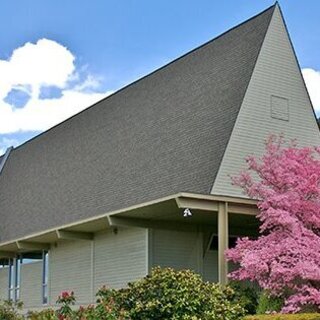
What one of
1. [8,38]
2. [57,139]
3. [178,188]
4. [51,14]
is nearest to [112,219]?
[178,188]

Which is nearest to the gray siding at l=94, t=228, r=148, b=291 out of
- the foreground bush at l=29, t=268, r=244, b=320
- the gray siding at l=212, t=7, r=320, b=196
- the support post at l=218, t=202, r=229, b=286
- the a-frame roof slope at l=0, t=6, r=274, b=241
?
the a-frame roof slope at l=0, t=6, r=274, b=241

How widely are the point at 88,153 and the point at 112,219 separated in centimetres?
710

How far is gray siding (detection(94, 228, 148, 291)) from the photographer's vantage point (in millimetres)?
19516

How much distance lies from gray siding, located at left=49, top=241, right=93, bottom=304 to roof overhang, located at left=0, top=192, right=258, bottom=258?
52cm

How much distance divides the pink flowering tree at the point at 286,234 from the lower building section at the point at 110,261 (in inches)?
143

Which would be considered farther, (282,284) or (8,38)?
(8,38)

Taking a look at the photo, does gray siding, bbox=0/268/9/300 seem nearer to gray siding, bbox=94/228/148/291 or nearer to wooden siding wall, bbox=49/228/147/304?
wooden siding wall, bbox=49/228/147/304

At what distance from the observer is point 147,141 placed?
71.7 ft

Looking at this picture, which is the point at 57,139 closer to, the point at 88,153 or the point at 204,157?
the point at 88,153

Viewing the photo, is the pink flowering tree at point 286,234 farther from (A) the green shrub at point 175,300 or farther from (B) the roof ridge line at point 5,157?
(B) the roof ridge line at point 5,157

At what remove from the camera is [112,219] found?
18734mm

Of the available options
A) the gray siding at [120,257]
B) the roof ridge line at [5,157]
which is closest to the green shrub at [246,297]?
the gray siding at [120,257]

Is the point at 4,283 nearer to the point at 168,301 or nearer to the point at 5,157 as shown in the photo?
the point at 5,157

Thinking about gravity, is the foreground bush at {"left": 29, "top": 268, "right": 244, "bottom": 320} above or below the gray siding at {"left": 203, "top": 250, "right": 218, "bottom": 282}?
below
